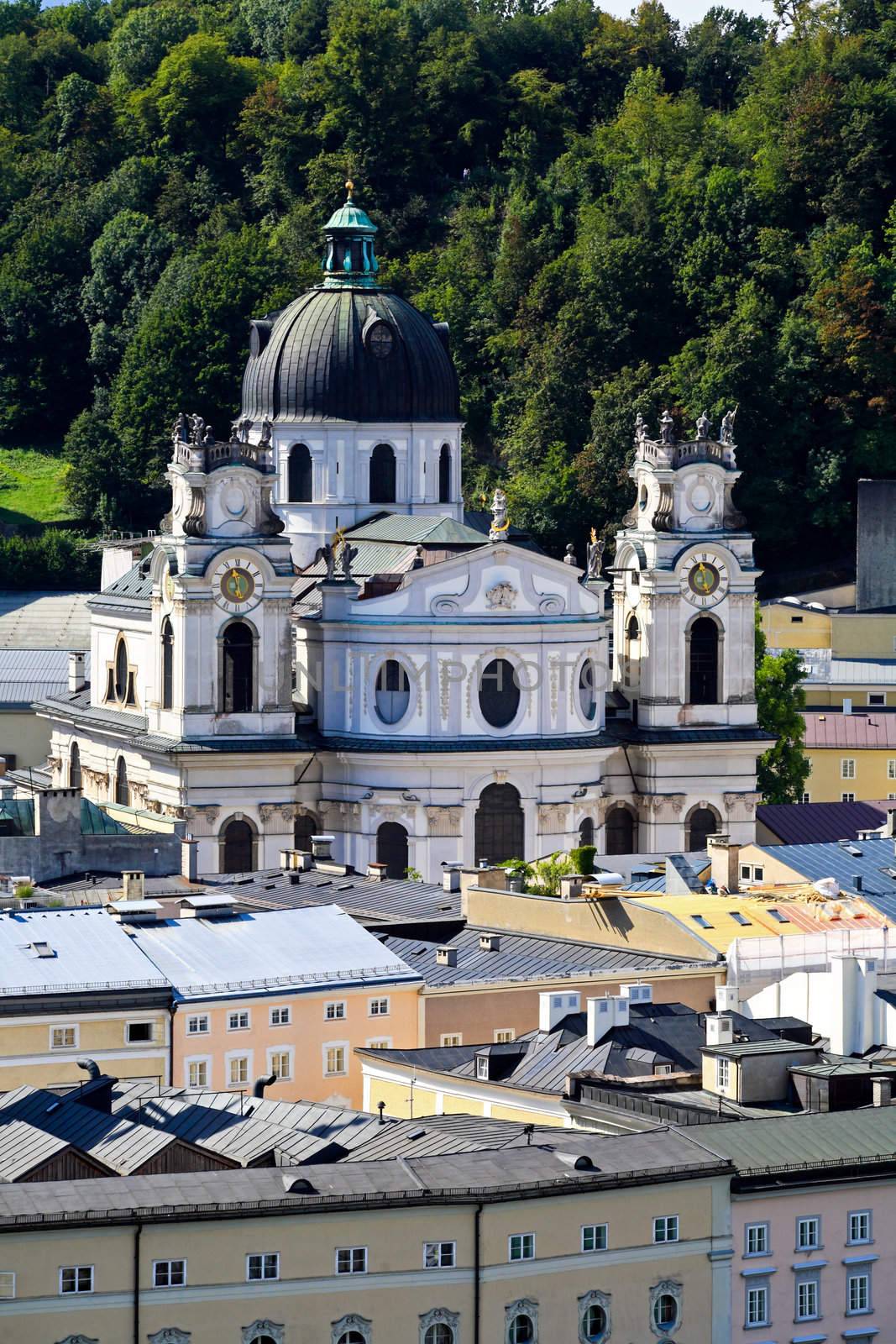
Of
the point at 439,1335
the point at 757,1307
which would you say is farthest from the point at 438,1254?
the point at 757,1307

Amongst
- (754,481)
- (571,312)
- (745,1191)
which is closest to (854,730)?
(754,481)

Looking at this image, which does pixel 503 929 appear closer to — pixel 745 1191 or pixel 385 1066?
pixel 385 1066

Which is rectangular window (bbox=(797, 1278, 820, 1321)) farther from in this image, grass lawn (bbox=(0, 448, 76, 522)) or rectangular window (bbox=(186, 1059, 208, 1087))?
grass lawn (bbox=(0, 448, 76, 522))

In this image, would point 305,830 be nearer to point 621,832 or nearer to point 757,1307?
point 621,832

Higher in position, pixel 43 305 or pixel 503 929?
pixel 43 305

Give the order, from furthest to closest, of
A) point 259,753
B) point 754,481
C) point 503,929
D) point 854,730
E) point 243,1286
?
1. point 754,481
2. point 854,730
3. point 259,753
4. point 503,929
5. point 243,1286

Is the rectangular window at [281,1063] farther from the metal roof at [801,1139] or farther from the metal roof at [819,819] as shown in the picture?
the metal roof at [819,819]

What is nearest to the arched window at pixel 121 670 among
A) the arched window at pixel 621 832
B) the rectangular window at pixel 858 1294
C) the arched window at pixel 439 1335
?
the arched window at pixel 621 832
